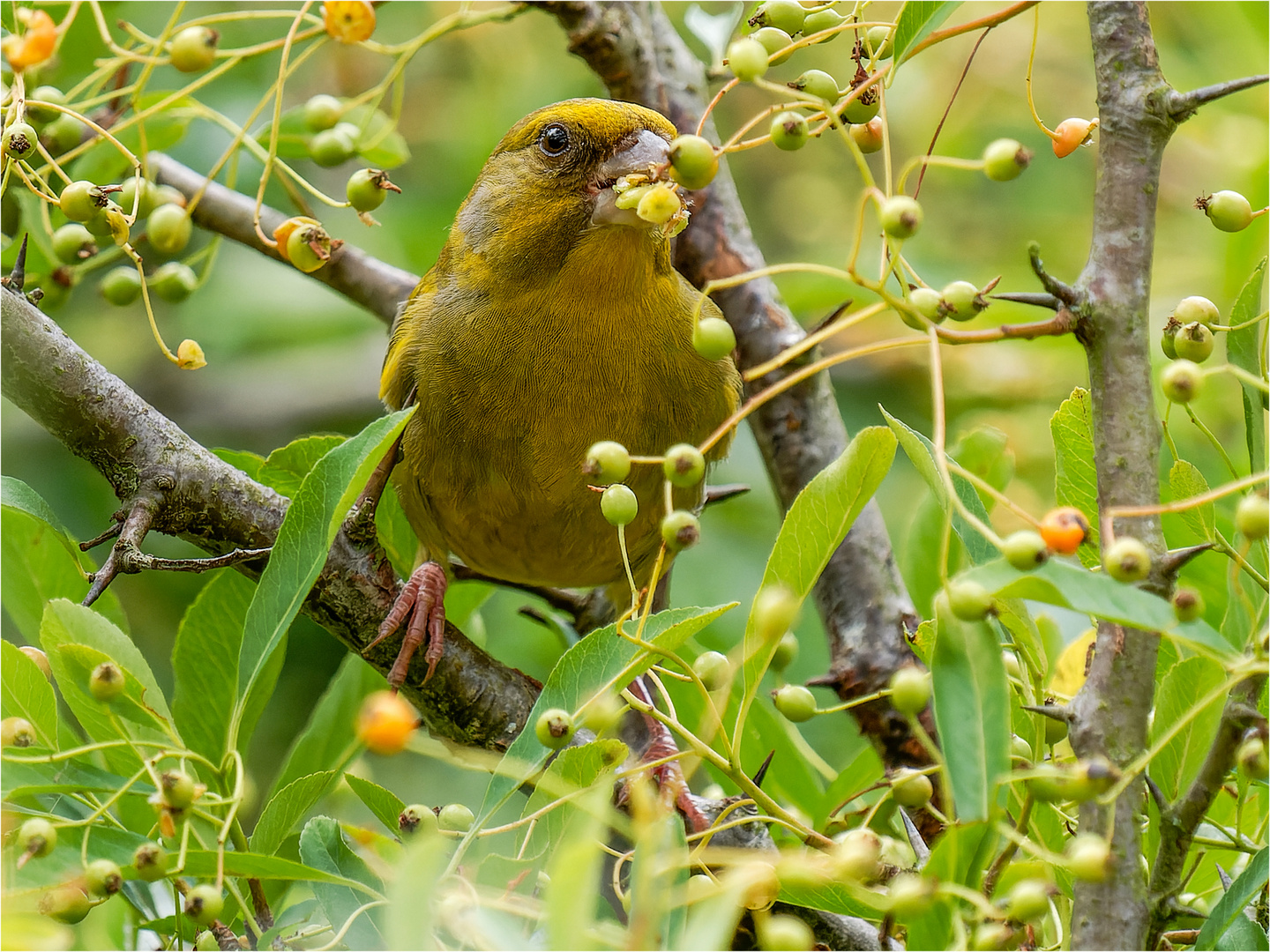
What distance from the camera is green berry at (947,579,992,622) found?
1.26 m

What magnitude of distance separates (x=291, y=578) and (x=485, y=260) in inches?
61.3

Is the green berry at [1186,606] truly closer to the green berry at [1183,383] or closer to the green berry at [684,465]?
the green berry at [1183,383]

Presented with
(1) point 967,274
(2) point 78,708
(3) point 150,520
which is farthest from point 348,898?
(1) point 967,274

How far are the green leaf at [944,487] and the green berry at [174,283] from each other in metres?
1.84

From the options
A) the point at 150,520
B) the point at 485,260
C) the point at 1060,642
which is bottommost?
the point at 1060,642

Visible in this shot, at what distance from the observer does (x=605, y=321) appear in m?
3.03

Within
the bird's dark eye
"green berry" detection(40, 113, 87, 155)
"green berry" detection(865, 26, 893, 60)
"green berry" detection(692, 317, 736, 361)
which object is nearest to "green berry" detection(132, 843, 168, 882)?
"green berry" detection(692, 317, 736, 361)

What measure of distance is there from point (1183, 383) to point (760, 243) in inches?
228

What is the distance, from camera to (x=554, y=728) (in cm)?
152

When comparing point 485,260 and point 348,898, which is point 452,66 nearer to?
point 485,260

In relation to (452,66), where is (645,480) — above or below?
below

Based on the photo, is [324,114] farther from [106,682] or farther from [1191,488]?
[1191,488]

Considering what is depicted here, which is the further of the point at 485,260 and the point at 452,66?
the point at 452,66

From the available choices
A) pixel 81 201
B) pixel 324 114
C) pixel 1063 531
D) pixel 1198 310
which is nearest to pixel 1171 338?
pixel 1198 310
